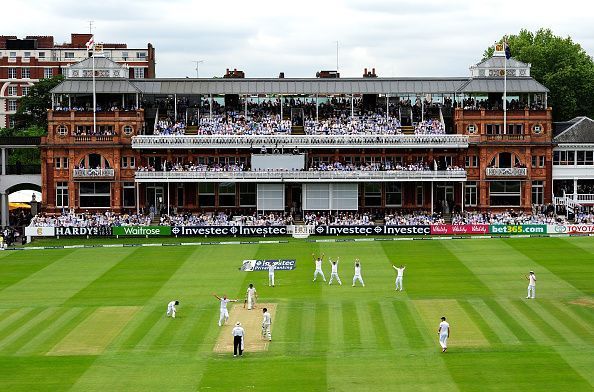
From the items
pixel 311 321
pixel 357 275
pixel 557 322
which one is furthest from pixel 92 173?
pixel 557 322

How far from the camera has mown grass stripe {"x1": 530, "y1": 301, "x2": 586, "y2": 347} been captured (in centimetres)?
4216

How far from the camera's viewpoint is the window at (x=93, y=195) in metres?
83.7

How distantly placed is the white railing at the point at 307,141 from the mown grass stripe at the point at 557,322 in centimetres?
3403

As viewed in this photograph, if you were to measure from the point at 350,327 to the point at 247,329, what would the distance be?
12.9 ft

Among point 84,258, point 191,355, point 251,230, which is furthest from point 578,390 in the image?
point 251,230

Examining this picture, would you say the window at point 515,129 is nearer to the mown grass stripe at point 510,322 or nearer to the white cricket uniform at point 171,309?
the mown grass stripe at point 510,322

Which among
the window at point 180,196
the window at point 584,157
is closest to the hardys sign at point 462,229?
the window at point 584,157

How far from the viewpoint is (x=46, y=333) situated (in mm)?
45094

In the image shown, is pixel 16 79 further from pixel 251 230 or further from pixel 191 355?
pixel 191 355

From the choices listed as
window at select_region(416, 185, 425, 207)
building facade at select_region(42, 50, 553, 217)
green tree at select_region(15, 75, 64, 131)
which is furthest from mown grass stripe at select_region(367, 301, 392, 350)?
green tree at select_region(15, 75, 64, 131)

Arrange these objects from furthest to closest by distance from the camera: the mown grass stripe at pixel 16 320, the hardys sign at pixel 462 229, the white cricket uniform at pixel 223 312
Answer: the hardys sign at pixel 462 229 → the mown grass stripe at pixel 16 320 → the white cricket uniform at pixel 223 312

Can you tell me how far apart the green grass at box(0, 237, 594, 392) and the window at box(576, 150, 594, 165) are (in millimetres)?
17972

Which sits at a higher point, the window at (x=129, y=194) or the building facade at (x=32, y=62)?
the building facade at (x=32, y=62)

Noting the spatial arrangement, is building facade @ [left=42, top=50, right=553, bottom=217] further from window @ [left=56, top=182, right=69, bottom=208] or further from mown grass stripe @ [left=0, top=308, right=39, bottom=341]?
mown grass stripe @ [left=0, top=308, right=39, bottom=341]
